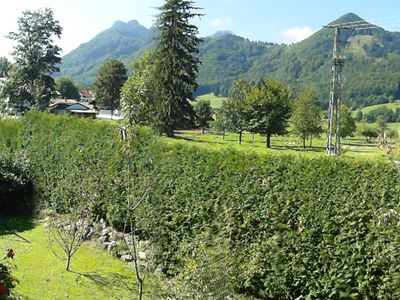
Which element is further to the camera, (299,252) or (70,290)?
(70,290)

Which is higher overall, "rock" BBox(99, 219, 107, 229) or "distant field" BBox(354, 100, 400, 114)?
"distant field" BBox(354, 100, 400, 114)

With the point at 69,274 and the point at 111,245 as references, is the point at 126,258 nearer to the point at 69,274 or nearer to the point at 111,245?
the point at 111,245

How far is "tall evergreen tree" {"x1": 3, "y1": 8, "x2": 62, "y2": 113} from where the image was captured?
37062 mm

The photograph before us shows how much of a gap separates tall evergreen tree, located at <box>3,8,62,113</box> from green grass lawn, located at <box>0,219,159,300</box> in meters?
28.3

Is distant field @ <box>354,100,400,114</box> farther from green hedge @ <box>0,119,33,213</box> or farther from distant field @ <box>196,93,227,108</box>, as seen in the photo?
green hedge @ <box>0,119,33,213</box>

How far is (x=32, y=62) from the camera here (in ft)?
124

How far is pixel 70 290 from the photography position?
8.44 metres

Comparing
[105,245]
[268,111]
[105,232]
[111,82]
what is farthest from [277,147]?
[105,245]

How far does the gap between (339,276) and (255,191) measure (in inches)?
88.4

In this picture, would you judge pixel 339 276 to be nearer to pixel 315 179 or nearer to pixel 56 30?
pixel 315 179

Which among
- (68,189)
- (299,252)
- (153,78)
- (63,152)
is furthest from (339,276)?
(153,78)

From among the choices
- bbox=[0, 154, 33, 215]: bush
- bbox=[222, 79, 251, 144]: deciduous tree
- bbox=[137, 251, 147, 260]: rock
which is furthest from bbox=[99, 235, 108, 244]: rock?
bbox=[222, 79, 251, 144]: deciduous tree

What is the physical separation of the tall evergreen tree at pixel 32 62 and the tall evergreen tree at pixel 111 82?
18.0 metres

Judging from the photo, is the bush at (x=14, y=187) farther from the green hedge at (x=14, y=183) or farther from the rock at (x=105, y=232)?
the rock at (x=105, y=232)
